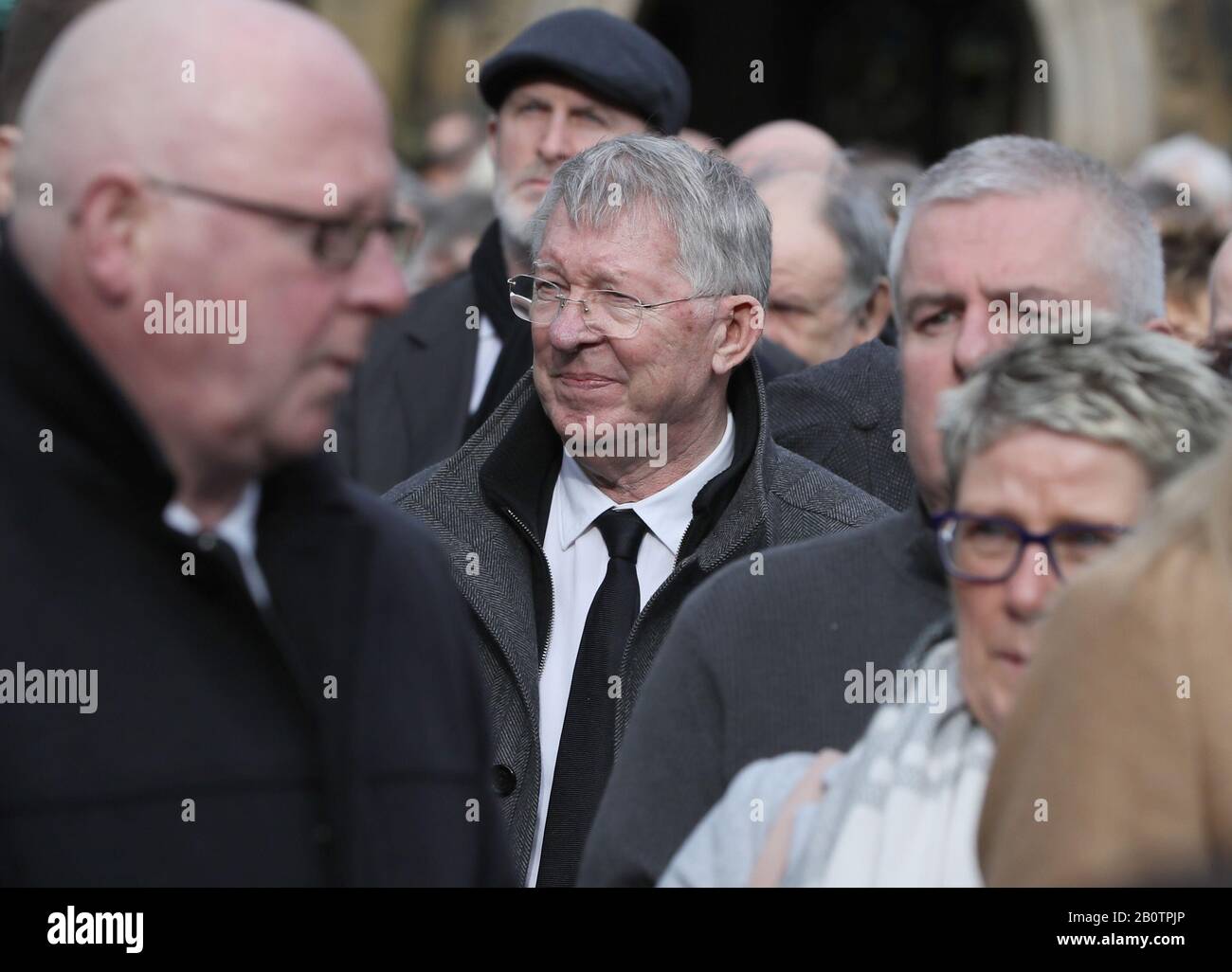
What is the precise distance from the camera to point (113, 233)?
216cm

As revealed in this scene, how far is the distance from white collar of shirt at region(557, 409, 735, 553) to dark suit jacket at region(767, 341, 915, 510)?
24.1 inches

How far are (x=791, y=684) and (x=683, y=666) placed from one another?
0.17 meters

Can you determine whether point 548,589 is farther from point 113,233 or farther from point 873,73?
point 873,73

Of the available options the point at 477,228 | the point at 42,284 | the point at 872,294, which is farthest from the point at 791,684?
the point at 477,228

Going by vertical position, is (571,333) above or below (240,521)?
above

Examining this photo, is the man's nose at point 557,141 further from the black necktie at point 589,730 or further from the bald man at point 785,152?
the black necktie at point 589,730

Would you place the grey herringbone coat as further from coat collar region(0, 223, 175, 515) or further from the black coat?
coat collar region(0, 223, 175, 515)

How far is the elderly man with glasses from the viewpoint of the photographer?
2523 mm

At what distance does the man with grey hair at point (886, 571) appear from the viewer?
3029mm

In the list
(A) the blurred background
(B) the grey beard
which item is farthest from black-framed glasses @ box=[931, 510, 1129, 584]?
(A) the blurred background

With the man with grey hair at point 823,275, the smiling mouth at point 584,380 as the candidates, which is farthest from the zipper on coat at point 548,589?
the man with grey hair at point 823,275

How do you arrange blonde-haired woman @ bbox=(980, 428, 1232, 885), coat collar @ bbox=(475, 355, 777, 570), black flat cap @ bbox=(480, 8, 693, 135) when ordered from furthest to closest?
1. black flat cap @ bbox=(480, 8, 693, 135)
2. coat collar @ bbox=(475, 355, 777, 570)
3. blonde-haired woman @ bbox=(980, 428, 1232, 885)

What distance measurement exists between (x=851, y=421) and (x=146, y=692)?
115 inches

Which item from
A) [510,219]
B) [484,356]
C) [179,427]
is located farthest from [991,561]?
[510,219]
